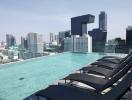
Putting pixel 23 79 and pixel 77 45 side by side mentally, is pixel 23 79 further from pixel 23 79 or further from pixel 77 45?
pixel 77 45

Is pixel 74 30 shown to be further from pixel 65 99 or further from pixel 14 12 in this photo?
pixel 65 99

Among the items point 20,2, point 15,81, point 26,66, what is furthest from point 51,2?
point 15,81

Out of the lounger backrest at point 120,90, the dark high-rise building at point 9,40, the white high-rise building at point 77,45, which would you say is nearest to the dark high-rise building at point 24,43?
the dark high-rise building at point 9,40

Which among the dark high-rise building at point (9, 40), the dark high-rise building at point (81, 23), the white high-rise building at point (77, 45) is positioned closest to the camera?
the white high-rise building at point (77, 45)

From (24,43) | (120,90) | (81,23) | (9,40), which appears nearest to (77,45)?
(120,90)

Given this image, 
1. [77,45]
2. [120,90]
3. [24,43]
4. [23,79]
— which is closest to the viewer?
[120,90]

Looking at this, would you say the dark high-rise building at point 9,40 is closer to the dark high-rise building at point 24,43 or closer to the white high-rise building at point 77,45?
the dark high-rise building at point 24,43

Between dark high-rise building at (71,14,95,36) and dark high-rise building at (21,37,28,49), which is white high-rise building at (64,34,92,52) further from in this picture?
dark high-rise building at (21,37,28,49)

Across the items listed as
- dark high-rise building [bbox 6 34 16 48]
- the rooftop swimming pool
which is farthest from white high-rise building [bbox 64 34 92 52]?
dark high-rise building [bbox 6 34 16 48]

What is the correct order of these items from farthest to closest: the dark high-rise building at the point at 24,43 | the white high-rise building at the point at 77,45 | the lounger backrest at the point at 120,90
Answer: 1. the dark high-rise building at the point at 24,43
2. the white high-rise building at the point at 77,45
3. the lounger backrest at the point at 120,90

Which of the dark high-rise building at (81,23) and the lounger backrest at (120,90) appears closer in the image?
the lounger backrest at (120,90)

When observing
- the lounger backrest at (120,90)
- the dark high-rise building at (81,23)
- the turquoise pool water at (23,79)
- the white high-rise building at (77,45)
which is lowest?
the turquoise pool water at (23,79)
